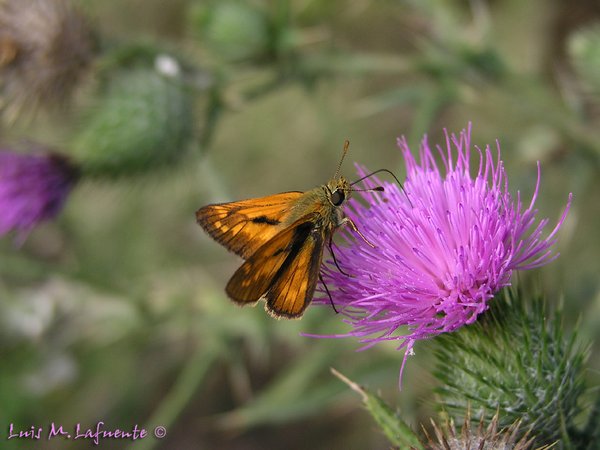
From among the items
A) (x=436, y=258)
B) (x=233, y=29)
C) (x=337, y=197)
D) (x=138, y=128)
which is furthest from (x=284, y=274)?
(x=233, y=29)

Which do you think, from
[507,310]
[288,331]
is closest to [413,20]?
[288,331]

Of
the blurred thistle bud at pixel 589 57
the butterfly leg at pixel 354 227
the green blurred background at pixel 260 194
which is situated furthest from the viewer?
the green blurred background at pixel 260 194

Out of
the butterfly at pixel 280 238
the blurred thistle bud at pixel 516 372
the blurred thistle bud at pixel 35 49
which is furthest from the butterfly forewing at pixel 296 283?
the blurred thistle bud at pixel 35 49

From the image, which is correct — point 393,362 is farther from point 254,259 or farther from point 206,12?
point 206,12

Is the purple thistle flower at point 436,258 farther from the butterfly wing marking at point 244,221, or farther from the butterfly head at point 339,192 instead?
the butterfly wing marking at point 244,221

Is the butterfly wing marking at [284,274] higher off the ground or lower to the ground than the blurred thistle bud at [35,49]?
lower

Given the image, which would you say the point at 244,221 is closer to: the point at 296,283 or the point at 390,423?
the point at 296,283

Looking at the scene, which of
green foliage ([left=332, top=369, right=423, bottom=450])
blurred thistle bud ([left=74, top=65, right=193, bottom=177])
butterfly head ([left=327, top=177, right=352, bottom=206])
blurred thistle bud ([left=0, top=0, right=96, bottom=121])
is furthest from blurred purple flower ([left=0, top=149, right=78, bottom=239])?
green foliage ([left=332, top=369, right=423, bottom=450])
